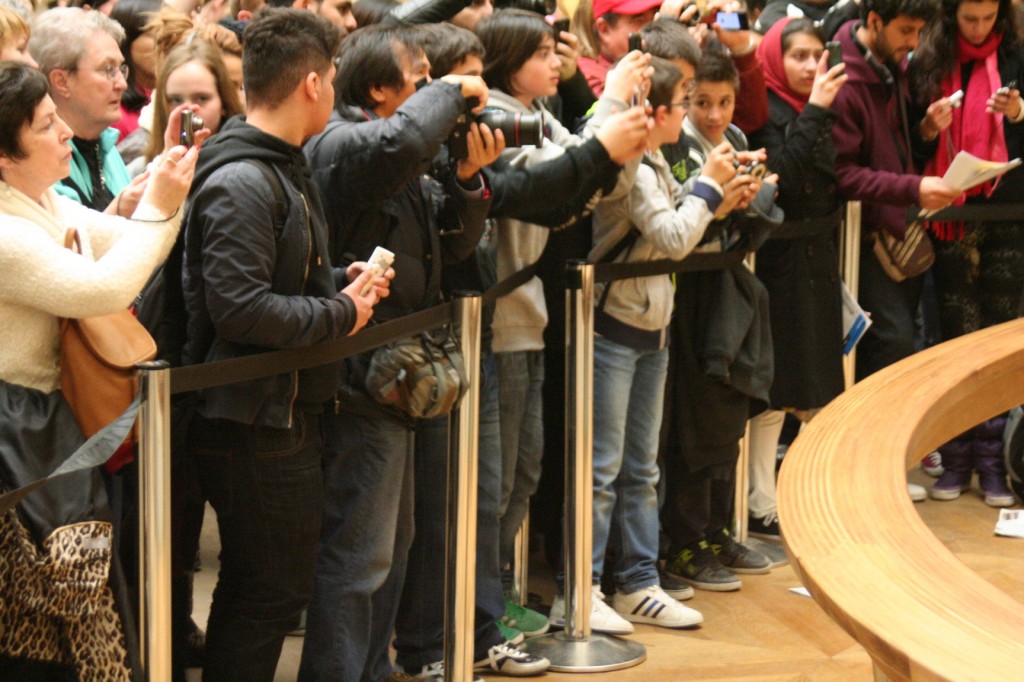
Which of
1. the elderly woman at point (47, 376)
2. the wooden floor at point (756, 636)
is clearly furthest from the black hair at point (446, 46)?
the wooden floor at point (756, 636)

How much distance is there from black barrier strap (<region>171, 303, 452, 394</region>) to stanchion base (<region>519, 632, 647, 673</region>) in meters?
1.09

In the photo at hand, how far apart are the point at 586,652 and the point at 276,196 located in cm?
175

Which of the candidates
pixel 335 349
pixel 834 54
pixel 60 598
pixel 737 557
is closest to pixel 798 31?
pixel 834 54

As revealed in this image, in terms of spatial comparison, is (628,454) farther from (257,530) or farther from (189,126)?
(189,126)

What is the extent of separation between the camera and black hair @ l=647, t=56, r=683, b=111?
411 cm

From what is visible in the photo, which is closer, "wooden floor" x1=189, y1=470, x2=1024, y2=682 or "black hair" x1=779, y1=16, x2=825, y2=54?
"wooden floor" x1=189, y1=470, x2=1024, y2=682

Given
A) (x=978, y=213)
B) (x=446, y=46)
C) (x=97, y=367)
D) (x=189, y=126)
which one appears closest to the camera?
(x=97, y=367)

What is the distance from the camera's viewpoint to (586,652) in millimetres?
4062

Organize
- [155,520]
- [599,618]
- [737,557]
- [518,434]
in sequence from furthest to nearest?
[737,557] < [599,618] < [518,434] < [155,520]

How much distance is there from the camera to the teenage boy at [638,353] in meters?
4.18

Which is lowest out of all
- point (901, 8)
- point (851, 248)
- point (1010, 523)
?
point (1010, 523)

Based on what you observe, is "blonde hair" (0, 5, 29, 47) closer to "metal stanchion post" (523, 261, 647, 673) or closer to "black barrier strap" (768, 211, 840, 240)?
"metal stanchion post" (523, 261, 647, 673)

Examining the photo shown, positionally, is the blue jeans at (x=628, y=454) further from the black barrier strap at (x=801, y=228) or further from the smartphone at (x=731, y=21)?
the smartphone at (x=731, y=21)

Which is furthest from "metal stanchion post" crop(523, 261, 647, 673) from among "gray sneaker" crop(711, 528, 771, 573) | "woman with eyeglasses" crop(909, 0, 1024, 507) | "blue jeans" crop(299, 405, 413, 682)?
"woman with eyeglasses" crop(909, 0, 1024, 507)
